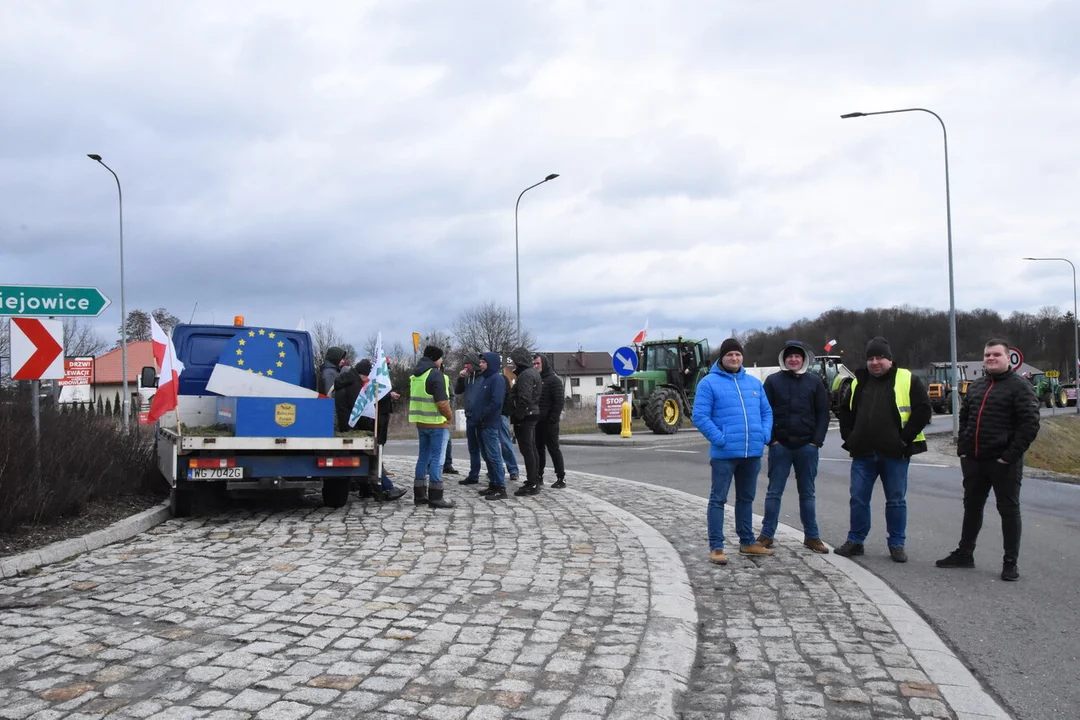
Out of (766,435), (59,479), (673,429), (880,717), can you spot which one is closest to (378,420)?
(59,479)

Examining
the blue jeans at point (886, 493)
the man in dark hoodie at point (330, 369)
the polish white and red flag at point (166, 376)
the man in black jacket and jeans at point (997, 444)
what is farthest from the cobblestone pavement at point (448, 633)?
the man in dark hoodie at point (330, 369)

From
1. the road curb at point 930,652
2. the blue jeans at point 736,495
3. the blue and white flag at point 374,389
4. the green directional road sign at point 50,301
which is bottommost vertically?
the road curb at point 930,652

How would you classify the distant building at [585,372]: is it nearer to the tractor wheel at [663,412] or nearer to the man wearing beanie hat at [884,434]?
the tractor wheel at [663,412]

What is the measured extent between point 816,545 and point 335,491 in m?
5.17

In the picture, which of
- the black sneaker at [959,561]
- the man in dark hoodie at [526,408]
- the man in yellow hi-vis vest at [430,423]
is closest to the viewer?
the black sneaker at [959,561]

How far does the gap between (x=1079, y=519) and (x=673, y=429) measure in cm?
1611

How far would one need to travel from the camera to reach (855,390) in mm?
7457

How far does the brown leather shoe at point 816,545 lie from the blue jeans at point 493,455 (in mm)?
4098

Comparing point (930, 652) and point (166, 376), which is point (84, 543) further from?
point (930, 652)

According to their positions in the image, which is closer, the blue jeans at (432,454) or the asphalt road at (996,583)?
the asphalt road at (996,583)

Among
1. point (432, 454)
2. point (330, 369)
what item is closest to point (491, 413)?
point (432, 454)

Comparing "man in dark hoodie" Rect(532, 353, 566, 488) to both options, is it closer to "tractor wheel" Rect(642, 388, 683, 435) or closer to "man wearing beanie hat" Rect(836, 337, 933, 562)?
"man wearing beanie hat" Rect(836, 337, 933, 562)

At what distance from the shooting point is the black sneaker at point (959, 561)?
22.5 ft

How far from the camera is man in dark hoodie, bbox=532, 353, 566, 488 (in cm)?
1155
